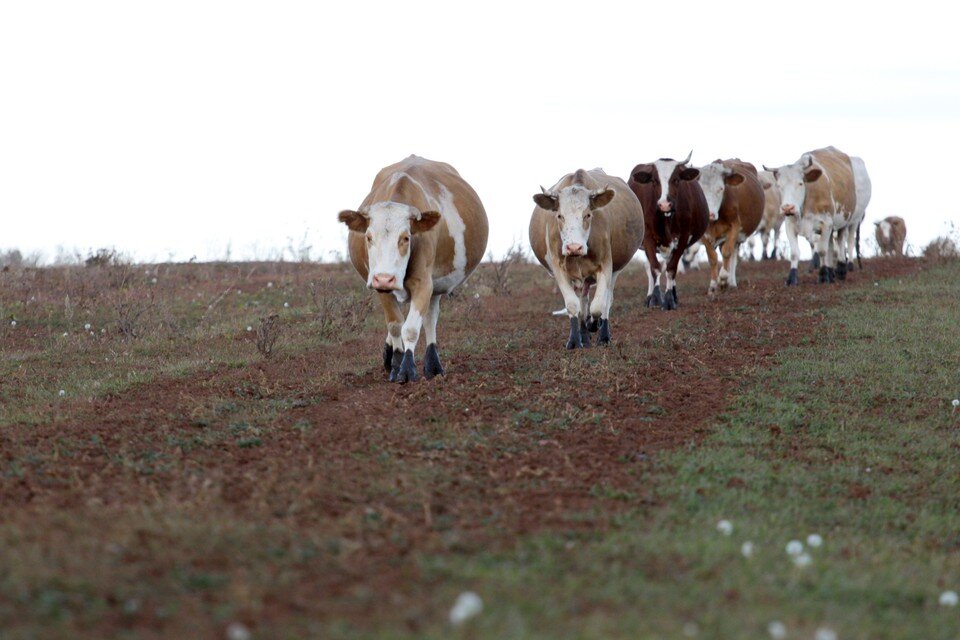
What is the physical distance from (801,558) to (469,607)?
206 centimetres

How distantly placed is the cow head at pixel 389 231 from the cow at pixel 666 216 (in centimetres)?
753

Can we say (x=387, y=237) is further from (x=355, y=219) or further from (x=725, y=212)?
(x=725, y=212)

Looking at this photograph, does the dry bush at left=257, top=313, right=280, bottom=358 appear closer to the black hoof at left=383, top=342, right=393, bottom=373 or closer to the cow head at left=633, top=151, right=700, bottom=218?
the black hoof at left=383, top=342, right=393, bottom=373

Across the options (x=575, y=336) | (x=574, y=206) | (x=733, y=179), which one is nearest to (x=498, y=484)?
(x=575, y=336)

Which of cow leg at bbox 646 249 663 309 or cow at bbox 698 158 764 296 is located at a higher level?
cow at bbox 698 158 764 296

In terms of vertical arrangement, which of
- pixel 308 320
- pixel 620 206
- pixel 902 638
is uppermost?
pixel 620 206

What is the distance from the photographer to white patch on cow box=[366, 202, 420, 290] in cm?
1094

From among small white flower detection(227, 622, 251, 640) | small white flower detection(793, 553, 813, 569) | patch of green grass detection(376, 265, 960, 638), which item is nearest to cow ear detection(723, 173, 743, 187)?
patch of green grass detection(376, 265, 960, 638)

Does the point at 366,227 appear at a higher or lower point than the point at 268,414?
higher

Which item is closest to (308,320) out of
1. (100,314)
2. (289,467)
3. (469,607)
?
(100,314)

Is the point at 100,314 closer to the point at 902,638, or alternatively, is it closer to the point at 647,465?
the point at 647,465

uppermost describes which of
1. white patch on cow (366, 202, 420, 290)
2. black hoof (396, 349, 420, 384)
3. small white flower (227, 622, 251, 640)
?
white patch on cow (366, 202, 420, 290)

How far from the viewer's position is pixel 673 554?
603 cm

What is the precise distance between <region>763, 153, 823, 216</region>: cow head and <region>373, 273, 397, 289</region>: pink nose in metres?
12.5
